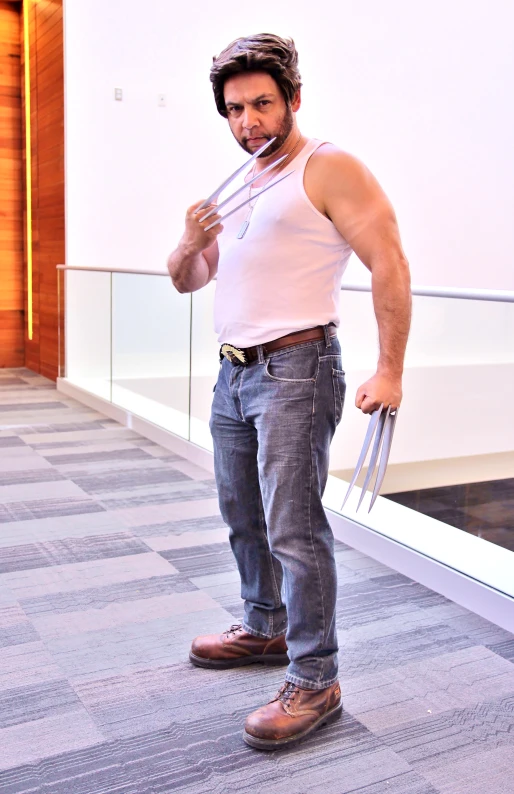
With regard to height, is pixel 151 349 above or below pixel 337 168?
below

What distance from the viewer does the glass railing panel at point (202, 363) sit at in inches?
154

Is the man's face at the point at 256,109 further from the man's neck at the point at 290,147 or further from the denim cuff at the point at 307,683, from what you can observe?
the denim cuff at the point at 307,683

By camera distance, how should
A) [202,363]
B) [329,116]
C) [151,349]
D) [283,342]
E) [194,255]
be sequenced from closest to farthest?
[283,342] < [194,255] < [202,363] < [151,349] < [329,116]

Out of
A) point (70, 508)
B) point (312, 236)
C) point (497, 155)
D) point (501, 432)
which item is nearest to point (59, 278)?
point (70, 508)

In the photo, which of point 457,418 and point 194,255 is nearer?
point 194,255

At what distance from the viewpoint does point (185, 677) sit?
199 cm

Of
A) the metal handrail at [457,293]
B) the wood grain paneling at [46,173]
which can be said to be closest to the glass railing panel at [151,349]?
the wood grain paneling at [46,173]

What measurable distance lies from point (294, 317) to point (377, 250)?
0.67 ft

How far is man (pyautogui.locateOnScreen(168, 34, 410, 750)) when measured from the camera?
1.59 meters

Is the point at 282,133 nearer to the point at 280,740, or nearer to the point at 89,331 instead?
the point at 280,740

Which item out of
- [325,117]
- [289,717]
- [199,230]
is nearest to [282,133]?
[199,230]

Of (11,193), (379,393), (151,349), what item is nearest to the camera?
(379,393)

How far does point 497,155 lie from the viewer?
730cm

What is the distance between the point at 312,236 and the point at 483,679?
111 cm
